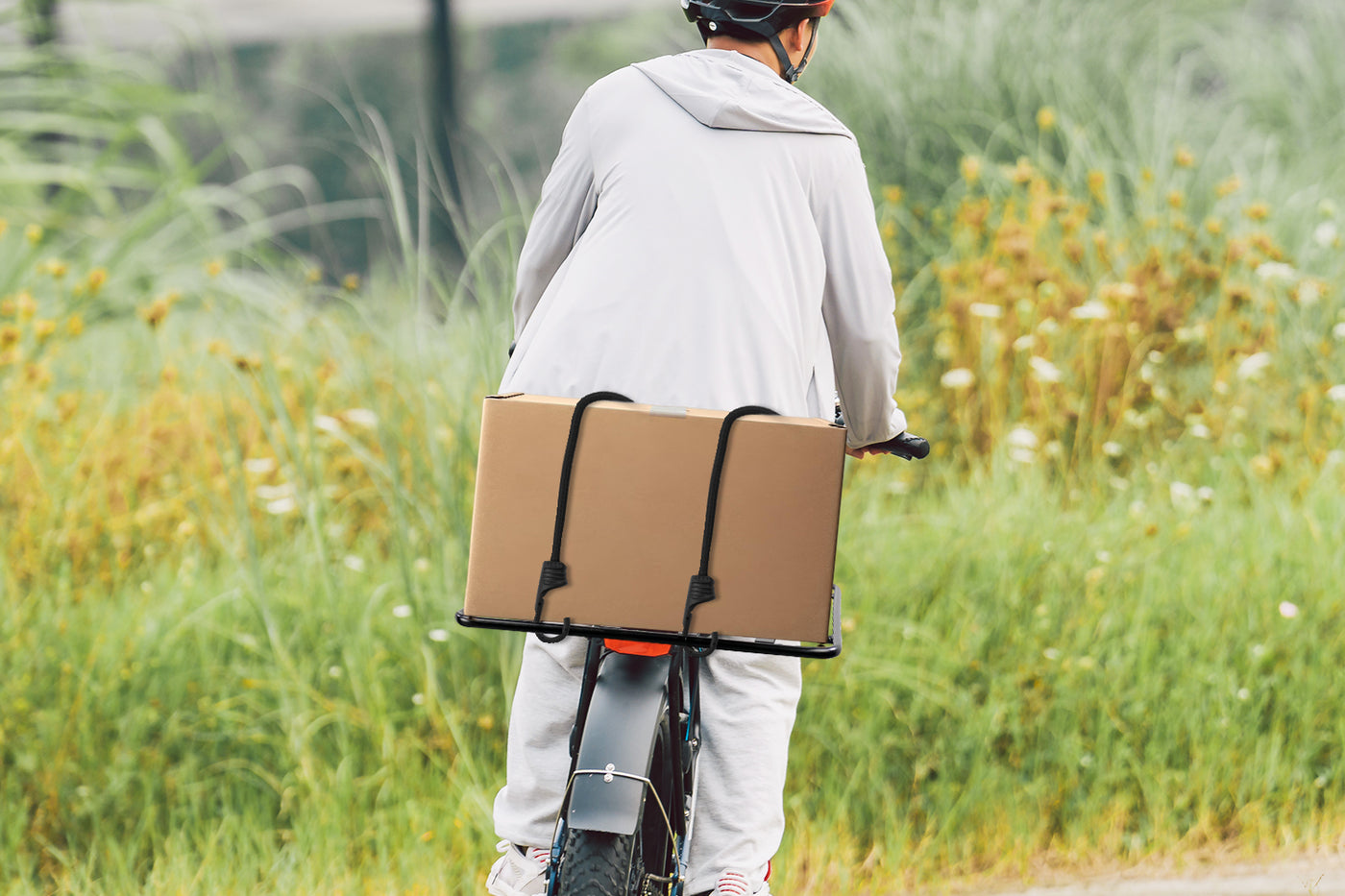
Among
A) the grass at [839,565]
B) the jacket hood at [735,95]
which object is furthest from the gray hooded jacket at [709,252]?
the grass at [839,565]

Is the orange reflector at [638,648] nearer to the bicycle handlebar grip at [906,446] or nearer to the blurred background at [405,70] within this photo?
the bicycle handlebar grip at [906,446]

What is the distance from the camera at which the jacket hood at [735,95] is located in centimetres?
204

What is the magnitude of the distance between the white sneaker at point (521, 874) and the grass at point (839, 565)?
0.85 meters

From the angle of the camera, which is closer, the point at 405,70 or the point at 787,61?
the point at 787,61

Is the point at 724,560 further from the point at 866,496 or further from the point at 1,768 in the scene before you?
the point at 866,496

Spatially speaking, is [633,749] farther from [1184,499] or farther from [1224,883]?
[1184,499]

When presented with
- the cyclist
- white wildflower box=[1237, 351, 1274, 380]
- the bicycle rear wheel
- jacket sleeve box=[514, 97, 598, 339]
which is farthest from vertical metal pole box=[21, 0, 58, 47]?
white wildflower box=[1237, 351, 1274, 380]

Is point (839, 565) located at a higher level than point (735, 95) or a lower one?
lower

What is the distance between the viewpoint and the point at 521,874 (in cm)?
219

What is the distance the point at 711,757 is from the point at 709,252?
873mm

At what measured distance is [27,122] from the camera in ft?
16.6

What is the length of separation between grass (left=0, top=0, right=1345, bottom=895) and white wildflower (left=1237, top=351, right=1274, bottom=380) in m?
0.04

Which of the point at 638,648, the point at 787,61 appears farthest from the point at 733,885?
the point at 787,61

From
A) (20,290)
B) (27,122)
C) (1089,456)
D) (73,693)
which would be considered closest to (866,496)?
(1089,456)
